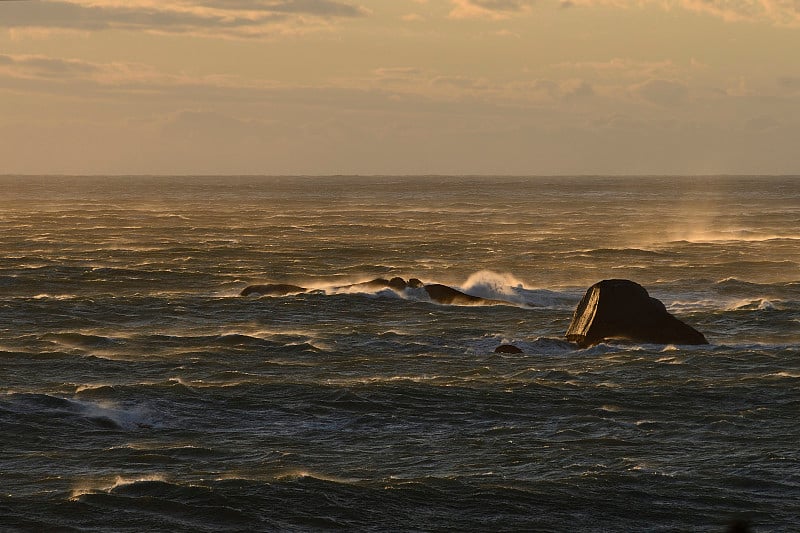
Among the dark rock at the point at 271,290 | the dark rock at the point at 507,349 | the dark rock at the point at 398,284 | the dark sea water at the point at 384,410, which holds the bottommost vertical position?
the dark sea water at the point at 384,410

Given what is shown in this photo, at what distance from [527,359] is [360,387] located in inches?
325

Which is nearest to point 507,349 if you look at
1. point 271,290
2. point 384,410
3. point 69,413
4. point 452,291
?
point 384,410

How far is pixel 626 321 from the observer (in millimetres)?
52906

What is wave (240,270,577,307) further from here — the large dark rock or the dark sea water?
the large dark rock

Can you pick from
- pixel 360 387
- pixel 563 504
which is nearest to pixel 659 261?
pixel 360 387

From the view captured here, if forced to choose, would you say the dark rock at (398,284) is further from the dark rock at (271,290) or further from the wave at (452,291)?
the dark rock at (271,290)

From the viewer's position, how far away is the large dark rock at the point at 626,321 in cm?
5247

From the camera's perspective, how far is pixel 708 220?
180625 mm

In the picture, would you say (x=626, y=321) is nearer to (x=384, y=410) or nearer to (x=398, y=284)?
(x=384, y=410)

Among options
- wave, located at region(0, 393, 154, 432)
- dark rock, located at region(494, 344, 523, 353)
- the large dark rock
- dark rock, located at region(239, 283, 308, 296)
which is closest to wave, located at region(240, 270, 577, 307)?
dark rock, located at region(239, 283, 308, 296)

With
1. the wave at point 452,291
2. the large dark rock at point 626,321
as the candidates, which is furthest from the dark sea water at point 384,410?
the large dark rock at point 626,321

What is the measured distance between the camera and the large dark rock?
52.5m

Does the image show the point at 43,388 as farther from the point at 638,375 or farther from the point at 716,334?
the point at 716,334

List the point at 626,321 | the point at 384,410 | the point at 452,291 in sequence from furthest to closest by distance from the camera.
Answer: the point at 452,291 → the point at 626,321 → the point at 384,410
